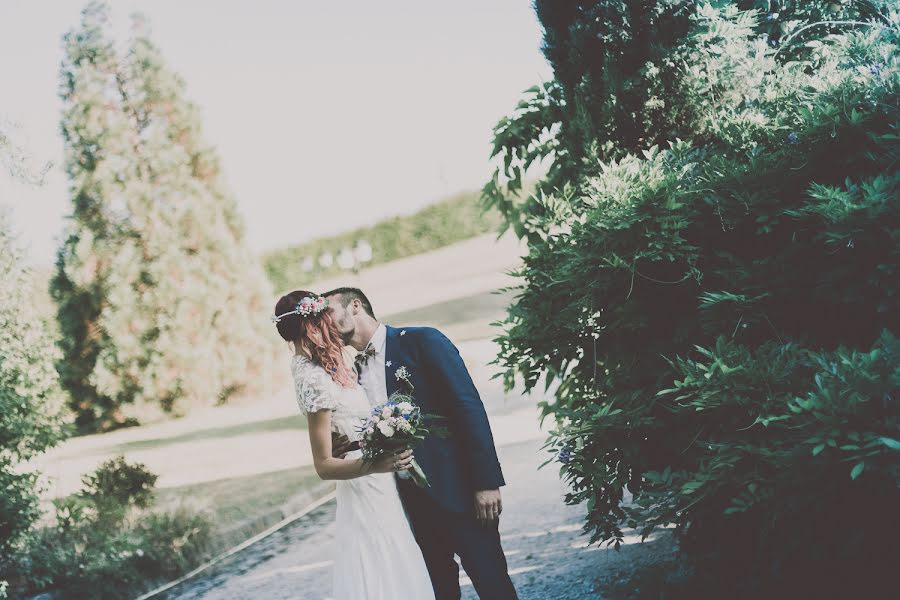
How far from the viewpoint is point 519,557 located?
17.5 ft

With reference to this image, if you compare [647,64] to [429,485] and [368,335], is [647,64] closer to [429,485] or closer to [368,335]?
[368,335]

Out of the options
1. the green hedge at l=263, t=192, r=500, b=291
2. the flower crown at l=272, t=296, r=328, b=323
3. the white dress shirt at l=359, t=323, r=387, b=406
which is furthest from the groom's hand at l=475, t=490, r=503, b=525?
the green hedge at l=263, t=192, r=500, b=291

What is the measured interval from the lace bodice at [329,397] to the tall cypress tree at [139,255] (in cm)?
1308

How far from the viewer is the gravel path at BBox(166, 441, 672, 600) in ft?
15.5

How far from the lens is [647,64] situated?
13.6ft

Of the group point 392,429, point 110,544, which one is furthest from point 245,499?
point 392,429

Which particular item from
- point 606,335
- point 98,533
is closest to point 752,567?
point 606,335

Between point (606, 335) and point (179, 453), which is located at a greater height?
point (606, 335)

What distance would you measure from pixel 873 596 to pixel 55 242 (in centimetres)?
1713

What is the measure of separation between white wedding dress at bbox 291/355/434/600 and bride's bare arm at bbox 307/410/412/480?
64 millimetres

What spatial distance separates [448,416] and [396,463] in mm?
332

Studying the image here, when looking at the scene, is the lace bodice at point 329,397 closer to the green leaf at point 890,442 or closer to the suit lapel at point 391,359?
the suit lapel at point 391,359

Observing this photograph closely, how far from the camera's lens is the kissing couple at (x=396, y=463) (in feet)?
10.6

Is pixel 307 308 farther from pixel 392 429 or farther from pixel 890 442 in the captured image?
pixel 890 442
